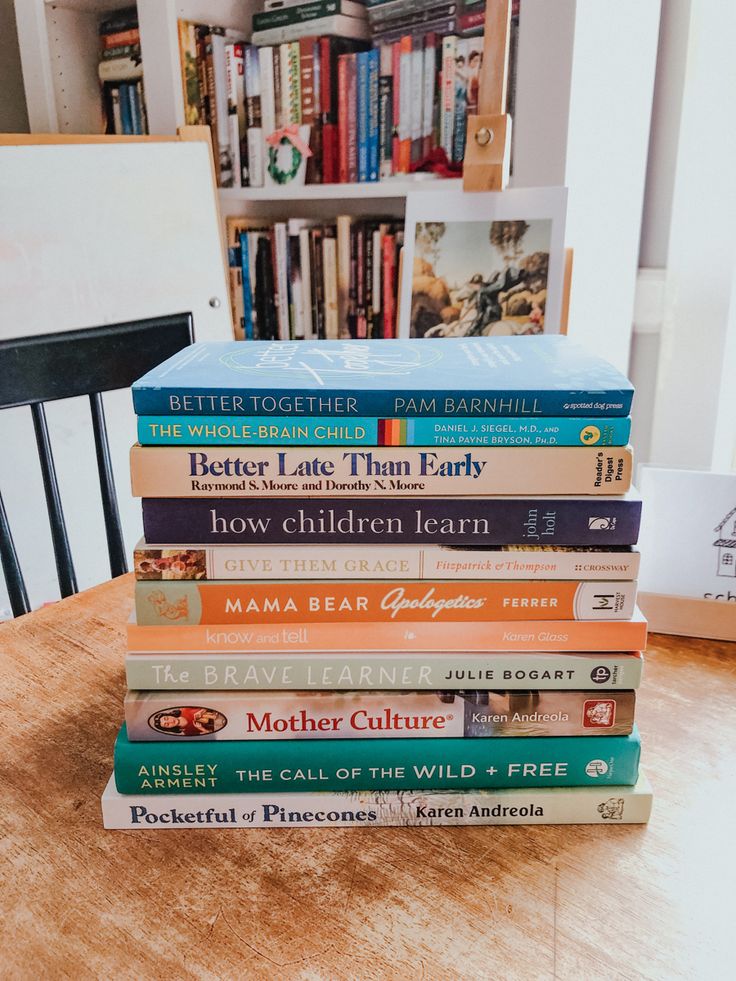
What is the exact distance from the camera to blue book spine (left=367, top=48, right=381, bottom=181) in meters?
1.58

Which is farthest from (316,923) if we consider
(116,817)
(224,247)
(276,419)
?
(224,247)

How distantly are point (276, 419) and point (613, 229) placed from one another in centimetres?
123

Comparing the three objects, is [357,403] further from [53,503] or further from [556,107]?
[556,107]

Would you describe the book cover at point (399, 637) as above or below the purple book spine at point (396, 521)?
below

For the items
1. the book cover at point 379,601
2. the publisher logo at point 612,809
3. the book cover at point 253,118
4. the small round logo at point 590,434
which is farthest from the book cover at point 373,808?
the book cover at point 253,118

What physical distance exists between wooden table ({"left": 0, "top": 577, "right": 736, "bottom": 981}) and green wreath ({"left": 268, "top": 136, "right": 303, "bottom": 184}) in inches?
55.3

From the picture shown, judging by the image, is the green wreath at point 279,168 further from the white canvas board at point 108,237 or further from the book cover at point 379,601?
the book cover at point 379,601

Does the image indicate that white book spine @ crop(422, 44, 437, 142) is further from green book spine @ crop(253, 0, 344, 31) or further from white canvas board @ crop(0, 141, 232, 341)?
white canvas board @ crop(0, 141, 232, 341)

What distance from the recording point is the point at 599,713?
22.7 inches

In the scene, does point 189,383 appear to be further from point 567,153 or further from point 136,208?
point 136,208

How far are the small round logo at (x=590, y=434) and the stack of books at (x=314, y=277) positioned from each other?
4.00 ft

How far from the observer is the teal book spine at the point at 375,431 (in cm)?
55

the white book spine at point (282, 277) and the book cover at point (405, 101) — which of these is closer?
the book cover at point (405, 101)

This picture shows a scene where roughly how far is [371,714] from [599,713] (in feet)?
0.54
